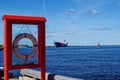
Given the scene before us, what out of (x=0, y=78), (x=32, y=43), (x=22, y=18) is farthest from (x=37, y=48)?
(x=0, y=78)

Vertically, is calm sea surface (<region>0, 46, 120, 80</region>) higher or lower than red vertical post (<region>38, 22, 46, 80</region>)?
lower

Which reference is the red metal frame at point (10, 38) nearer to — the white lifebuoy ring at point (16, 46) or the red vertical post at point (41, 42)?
Answer: the red vertical post at point (41, 42)

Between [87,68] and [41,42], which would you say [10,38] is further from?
[87,68]

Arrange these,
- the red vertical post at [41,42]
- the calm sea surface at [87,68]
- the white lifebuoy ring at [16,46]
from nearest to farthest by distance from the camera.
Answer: the white lifebuoy ring at [16,46] → the red vertical post at [41,42] → the calm sea surface at [87,68]

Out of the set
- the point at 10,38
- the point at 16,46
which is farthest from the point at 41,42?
the point at 10,38

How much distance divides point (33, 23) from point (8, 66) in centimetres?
161

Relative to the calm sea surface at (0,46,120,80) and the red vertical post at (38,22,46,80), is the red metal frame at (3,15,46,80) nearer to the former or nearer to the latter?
the red vertical post at (38,22,46,80)

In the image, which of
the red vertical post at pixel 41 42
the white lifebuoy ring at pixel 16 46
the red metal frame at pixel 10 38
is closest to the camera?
the red metal frame at pixel 10 38

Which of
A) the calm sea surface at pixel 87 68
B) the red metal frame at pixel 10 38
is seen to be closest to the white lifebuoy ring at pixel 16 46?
the red metal frame at pixel 10 38

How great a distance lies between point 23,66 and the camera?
10922 millimetres

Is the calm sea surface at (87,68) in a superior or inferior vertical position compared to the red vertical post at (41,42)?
inferior

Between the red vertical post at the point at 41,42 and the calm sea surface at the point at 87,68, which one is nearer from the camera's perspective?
the red vertical post at the point at 41,42

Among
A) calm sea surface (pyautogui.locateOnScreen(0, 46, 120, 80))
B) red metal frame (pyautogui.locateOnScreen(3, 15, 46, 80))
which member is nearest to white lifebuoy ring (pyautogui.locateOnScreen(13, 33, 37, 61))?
red metal frame (pyautogui.locateOnScreen(3, 15, 46, 80))

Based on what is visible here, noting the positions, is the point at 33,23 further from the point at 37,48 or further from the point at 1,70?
the point at 1,70
